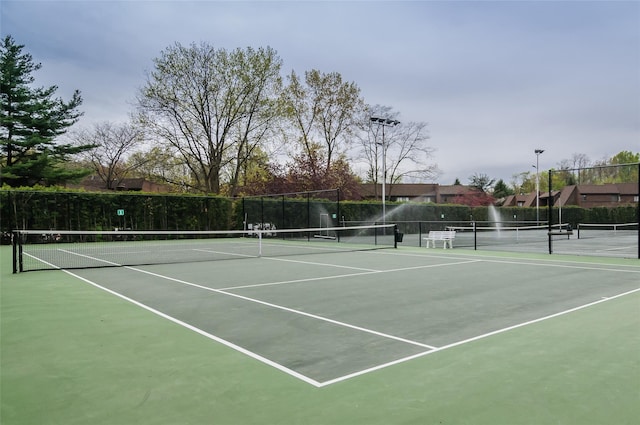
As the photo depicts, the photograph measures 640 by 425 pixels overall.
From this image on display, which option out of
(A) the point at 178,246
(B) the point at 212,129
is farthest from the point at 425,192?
(A) the point at 178,246

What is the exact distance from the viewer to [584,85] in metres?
20.1

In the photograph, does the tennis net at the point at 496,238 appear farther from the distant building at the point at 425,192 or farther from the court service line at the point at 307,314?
the distant building at the point at 425,192

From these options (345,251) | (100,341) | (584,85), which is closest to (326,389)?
(100,341)

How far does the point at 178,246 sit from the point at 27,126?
20258mm

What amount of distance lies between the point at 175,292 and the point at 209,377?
14.5ft

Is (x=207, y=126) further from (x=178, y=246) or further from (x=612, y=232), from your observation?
(x=612, y=232)

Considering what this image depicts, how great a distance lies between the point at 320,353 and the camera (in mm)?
4242

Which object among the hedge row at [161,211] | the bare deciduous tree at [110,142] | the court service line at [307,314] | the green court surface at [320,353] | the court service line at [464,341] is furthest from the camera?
the bare deciduous tree at [110,142]

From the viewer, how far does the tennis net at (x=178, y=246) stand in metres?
14.1

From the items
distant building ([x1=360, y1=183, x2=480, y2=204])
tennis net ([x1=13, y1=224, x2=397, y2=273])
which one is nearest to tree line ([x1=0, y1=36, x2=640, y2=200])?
tennis net ([x1=13, y1=224, x2=397, y2=273])

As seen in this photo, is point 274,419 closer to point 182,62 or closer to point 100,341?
point 100,341

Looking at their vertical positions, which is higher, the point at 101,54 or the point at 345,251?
the point at 101,54

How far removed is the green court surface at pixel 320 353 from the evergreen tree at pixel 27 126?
1032 inches

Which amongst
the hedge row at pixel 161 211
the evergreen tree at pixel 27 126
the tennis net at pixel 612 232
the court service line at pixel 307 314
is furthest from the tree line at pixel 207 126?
the court service line at pixel 307 314
